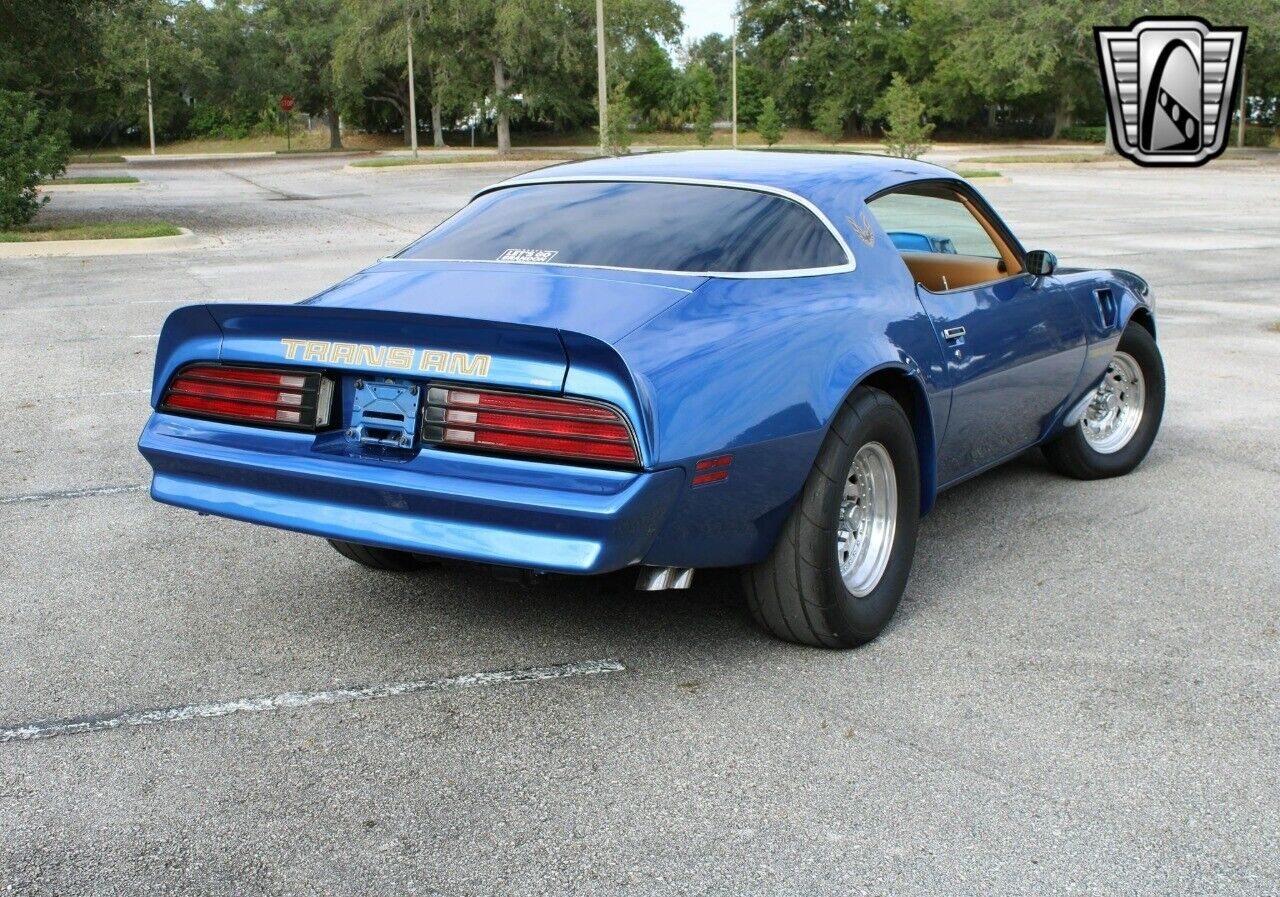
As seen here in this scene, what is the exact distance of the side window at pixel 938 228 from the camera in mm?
5340

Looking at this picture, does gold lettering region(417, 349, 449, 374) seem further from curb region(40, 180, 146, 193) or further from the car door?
curb region(40, 180, 146, 193)

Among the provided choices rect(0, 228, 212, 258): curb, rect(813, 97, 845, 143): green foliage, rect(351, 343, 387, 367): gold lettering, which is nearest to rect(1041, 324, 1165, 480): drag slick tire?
rect(351, 343, 387, 367): gold lettering

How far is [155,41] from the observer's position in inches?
2415

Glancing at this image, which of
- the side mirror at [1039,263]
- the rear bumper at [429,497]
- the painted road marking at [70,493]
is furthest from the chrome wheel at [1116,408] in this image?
the painted road marking at [70,493]

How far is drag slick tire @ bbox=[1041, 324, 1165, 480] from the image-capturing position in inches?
246

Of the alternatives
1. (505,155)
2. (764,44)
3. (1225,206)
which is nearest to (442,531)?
(1225,206)

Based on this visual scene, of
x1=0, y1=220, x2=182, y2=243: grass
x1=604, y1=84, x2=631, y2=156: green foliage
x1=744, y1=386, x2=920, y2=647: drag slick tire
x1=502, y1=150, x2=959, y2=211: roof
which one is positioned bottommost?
x1=744, y1=386, x2=920, y2=647: drag slick tire

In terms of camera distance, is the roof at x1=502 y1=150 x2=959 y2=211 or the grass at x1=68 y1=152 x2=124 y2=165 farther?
the grass at x1=68 y1=152 x2=124 y2=165

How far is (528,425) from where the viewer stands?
3.62 meters

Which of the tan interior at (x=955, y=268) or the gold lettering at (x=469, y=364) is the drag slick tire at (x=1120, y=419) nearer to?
the tan interior at (x=955, y=268)

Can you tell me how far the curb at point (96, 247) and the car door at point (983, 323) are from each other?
1485 cm

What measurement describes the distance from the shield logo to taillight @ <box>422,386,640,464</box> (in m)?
21.0

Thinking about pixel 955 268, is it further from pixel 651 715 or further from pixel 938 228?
pixel 651 715

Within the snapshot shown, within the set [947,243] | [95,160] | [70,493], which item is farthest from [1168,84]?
[95,160]
